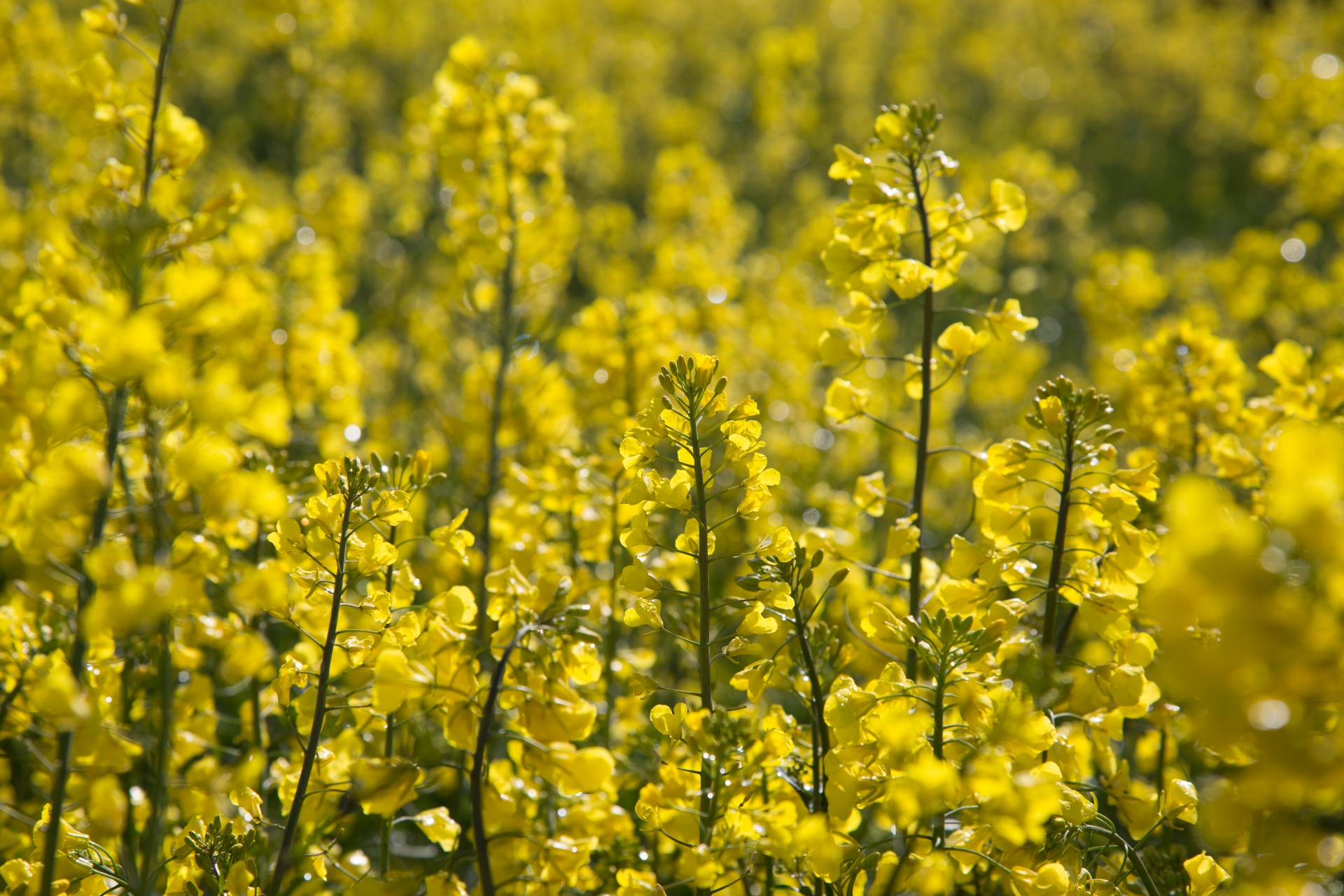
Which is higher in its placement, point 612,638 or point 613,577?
point 613,577

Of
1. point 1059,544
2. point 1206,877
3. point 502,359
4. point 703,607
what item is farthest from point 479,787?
point 502,359

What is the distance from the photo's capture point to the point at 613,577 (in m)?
2.94

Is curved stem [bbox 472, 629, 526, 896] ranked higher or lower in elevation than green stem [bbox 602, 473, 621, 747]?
lower

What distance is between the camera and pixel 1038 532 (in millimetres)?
3201

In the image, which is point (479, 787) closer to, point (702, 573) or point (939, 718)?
point (702, 573)

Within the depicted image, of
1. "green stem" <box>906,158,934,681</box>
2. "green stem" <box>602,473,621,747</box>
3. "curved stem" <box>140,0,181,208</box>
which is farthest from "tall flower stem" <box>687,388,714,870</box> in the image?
"curved stem" <box>140,0,181,208</box>

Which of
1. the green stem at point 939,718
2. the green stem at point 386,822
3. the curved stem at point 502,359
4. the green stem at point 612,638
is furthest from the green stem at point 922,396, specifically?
the curved stem at point 502,359

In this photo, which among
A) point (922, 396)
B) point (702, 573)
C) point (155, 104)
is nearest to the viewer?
point (702, 573)

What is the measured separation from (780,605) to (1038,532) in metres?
1.93

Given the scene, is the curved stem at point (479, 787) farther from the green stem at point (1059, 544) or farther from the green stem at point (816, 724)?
the green stem at point (1059, 544)

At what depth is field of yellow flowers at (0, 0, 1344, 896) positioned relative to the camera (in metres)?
1.19

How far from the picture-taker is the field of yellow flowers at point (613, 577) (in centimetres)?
119

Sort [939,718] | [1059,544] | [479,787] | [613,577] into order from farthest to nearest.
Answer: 1. [613,577]
2. [1059,544]
3. [939,718]
4. [479,787]

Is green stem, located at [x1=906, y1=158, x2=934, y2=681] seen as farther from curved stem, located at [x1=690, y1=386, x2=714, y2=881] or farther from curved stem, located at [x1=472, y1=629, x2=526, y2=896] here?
curved stem, located at [x1=472, y1=629, x2=526, y2=896]
